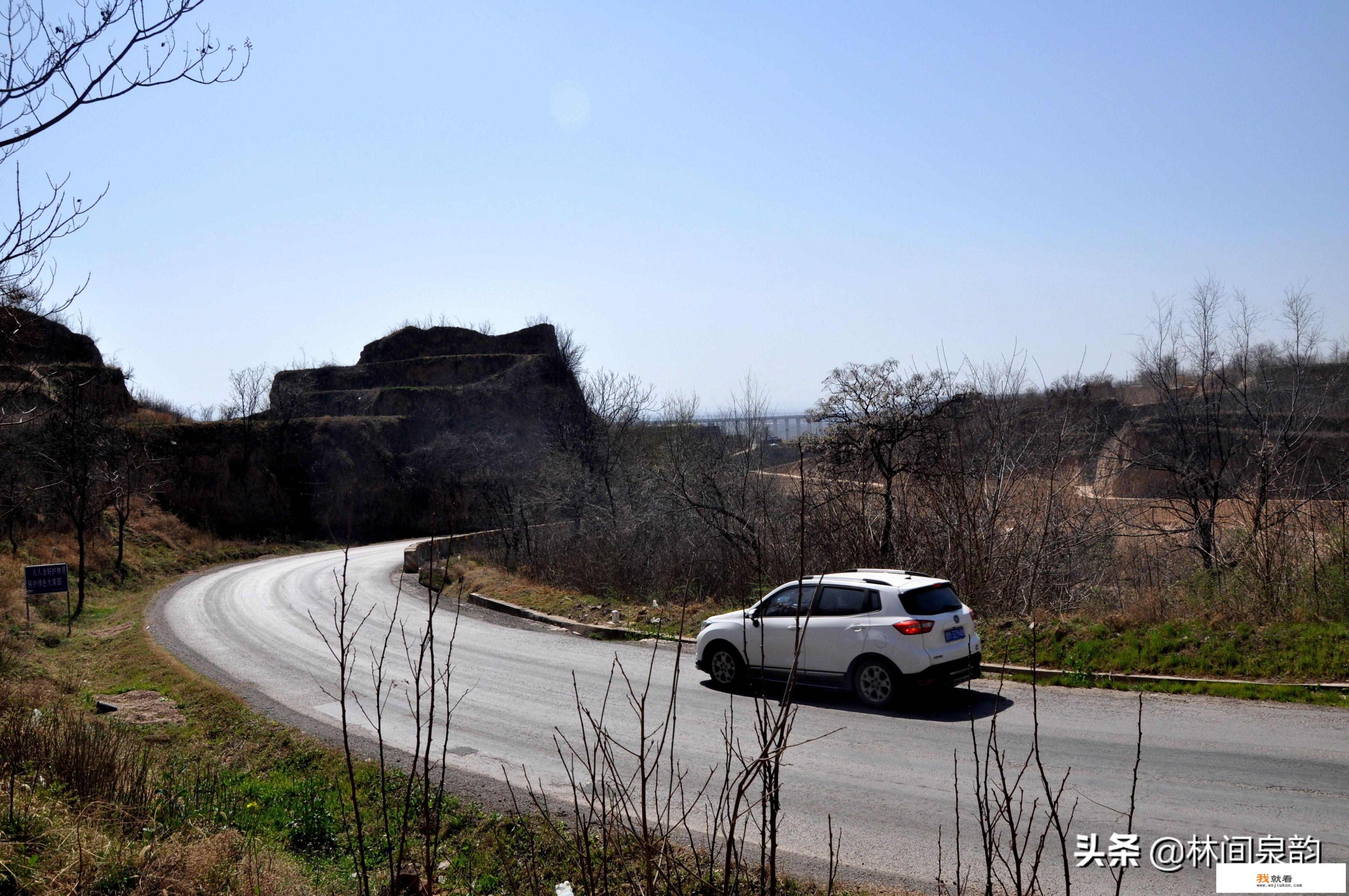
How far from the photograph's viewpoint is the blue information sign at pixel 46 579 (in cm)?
1892

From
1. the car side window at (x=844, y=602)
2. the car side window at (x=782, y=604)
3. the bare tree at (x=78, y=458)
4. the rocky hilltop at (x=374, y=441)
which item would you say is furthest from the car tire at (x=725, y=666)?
the rocky hilltop at (x=374, y=441)

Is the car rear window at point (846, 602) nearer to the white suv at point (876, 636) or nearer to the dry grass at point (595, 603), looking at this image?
the white suv at point (876, 636)

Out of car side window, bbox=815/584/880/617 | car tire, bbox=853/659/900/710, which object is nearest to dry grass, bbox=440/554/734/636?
car side window, bbox=815/584/880/617

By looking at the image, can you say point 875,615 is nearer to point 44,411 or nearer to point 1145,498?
point 44,411

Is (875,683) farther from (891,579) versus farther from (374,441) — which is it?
(374,441)

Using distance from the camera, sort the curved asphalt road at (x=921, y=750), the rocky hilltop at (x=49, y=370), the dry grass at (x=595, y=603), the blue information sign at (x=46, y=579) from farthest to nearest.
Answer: the blue information sign at (x=46, y=579)
the dry grass at (x=595, y=603)
the rocky hilltop at (x=49, y=370)
the curved asphalt road at (x=921, y=750)

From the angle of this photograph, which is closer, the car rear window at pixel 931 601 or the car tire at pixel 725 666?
the car rear window at pixel 931 601

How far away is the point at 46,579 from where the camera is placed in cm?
1920

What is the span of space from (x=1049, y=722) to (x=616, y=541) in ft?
54.2

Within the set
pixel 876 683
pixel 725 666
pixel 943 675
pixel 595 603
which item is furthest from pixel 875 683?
pixel 595 603

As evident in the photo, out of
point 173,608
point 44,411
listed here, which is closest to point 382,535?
point 173,608

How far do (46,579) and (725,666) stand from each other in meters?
16.3

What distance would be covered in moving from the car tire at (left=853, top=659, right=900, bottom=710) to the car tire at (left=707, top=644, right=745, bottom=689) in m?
1.76

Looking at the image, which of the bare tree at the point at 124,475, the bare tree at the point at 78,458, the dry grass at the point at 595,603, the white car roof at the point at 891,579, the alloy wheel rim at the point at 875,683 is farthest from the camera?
the bare tree at the point at 124,475
